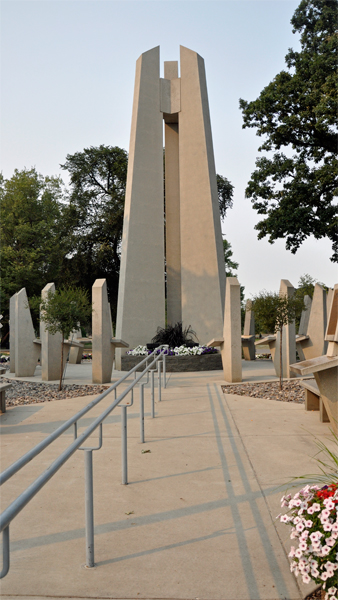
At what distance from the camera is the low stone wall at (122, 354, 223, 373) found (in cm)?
1517

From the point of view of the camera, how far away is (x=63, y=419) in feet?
25.6

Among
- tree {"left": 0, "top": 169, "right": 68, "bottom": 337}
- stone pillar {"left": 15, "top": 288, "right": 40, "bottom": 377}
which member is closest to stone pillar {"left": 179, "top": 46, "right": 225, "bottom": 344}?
stone pillar {"left": 15, "top": 288, "right": 40, "bottom": 377}

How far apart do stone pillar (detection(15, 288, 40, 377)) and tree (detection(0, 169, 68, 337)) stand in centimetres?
1723

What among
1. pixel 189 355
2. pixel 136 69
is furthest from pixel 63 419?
pixel 136 69

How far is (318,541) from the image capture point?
2.43 meters

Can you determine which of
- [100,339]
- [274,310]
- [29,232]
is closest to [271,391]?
[274,310]

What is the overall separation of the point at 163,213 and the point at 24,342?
25.1 feet

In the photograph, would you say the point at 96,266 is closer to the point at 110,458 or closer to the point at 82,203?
the point at 82,203

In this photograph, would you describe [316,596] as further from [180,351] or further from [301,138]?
[301,138]

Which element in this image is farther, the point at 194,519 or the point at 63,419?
the point at 63,419

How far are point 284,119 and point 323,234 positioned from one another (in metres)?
4.74

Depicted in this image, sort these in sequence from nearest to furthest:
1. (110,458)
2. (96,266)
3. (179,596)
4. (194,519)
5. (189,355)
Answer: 1. (179,596)
2. (194,519)
3. (110,458)
4. (189,355)
5. (96,266)

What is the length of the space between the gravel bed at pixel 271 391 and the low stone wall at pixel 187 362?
380cm

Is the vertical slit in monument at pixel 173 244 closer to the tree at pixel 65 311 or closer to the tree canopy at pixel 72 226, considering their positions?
the tree at pixel 65 311
